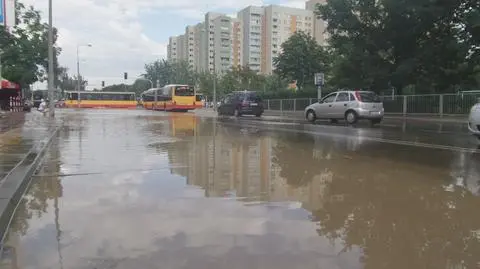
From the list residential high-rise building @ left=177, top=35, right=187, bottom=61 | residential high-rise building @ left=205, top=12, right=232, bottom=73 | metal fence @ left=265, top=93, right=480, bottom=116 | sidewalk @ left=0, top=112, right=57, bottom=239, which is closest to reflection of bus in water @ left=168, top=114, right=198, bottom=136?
sidewalk @ left=0, top=112, right=57, bottom=239

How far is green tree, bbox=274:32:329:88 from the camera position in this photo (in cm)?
5509

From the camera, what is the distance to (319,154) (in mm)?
12266

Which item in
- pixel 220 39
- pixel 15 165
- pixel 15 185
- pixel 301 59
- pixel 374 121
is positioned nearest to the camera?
pixel 15 185

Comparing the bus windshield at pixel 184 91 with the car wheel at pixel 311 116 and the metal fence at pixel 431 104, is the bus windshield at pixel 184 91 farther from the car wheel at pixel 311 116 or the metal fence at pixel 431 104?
the car wheel at pixel 311 116

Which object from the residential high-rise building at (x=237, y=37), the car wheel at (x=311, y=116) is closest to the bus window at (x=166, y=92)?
the car wheel at (x=311, y=116)

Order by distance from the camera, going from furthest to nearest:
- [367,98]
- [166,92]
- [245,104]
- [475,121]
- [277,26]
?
[277,26], [166,92], [245,104], [367,98], [475,121]

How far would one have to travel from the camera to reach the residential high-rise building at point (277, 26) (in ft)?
369

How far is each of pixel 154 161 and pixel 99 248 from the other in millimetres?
6047

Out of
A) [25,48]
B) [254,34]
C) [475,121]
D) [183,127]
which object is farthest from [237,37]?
[475,121]

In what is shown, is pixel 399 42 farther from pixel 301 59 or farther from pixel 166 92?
pixel 166 92

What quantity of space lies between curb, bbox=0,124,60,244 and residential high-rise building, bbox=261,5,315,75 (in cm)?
10293

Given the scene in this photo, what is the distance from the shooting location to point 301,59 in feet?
182

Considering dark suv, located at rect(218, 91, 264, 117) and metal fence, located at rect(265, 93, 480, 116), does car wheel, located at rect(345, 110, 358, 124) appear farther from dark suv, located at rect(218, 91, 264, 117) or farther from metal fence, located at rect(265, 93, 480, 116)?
dark suv, located at rect(218, 91, 264, 117)

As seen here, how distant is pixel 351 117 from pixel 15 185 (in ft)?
61.9
